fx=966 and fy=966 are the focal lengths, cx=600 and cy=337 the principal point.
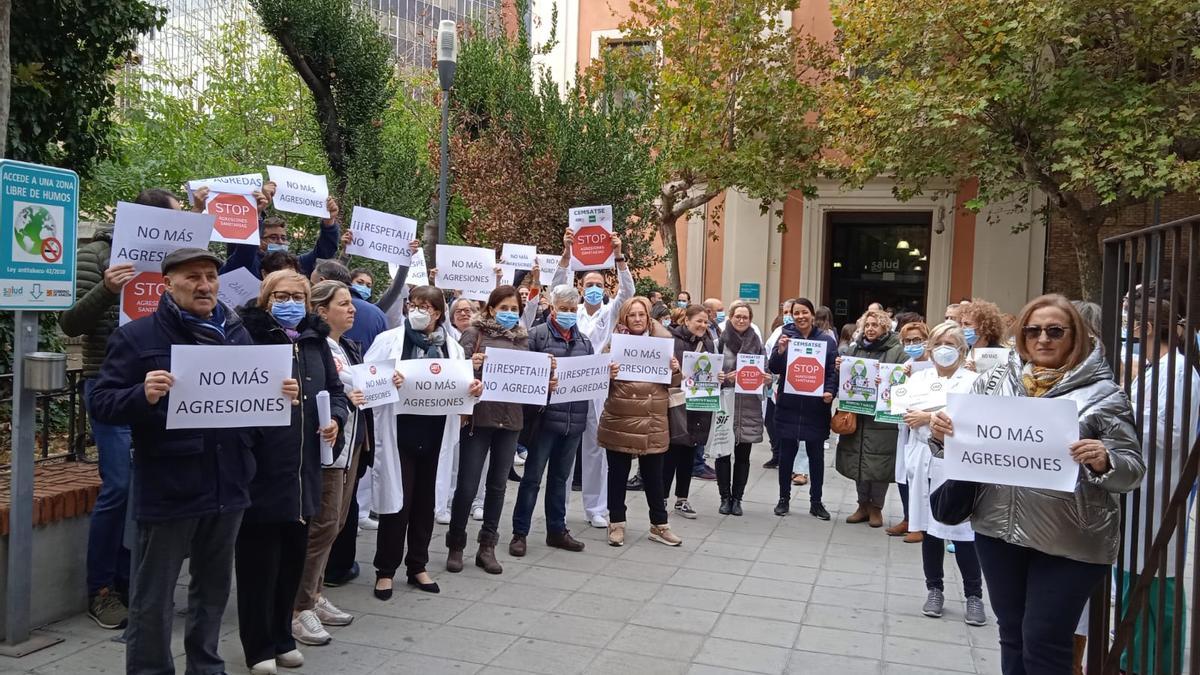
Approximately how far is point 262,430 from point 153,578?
819 millimetres

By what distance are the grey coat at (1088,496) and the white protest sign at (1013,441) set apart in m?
0.10

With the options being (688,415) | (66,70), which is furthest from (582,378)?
(66,70)

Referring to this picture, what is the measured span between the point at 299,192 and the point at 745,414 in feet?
15.1

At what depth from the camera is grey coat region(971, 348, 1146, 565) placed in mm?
3771

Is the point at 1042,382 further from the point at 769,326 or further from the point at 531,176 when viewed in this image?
the point at 769,326

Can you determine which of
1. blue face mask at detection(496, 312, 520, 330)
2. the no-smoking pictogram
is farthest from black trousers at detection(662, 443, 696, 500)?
the no-smoking pictogram

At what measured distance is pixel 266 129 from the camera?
22.8m

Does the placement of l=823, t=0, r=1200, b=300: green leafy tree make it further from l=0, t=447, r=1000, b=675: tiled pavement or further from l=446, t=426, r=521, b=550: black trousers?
l=446, t=426, r=521, b=550: black trousers

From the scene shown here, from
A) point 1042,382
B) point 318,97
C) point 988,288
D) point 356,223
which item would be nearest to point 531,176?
point 318,97

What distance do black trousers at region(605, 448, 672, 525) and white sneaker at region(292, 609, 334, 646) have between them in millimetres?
3086

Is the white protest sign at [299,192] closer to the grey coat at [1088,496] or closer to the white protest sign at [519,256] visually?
the white protest sign at [519,256]

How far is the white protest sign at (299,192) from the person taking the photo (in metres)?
7.56

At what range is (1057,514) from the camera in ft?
12.6

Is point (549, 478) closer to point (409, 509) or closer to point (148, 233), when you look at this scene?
point (409, 509)
